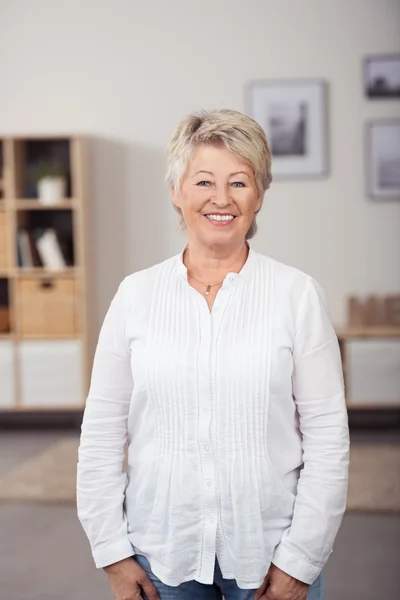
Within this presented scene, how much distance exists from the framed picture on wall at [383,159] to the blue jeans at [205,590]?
13.6 ft

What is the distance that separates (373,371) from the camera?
4875 mm

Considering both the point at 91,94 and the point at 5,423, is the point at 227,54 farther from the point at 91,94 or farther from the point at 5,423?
the point at 5,423

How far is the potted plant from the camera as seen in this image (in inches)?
199

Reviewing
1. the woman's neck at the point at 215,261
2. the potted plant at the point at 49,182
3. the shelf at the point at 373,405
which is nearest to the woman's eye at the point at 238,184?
the woman's neck at the point at 215,261

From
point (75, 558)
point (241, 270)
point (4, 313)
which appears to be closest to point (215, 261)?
point (241, 270)

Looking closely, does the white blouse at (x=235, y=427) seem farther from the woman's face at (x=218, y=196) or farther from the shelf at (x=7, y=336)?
the shelf at (x=7, y=336)

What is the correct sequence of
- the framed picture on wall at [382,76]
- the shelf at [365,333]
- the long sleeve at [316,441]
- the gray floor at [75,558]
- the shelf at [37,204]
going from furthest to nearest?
the framed picture on wall at [382,76], the shelf at [37,204], the shelf at [365,333], the gray floor at [75,558], the long sleeve at [316,441]

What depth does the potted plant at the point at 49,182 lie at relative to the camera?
505 cm

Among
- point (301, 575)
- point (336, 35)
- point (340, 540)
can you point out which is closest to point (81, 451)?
point (301, 575)

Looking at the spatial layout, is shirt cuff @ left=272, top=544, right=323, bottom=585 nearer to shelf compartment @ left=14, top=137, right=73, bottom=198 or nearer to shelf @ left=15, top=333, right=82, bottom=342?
shelf @ left=15, top=333, right=82, bottom=342

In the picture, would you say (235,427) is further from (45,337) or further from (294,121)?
(294,121)

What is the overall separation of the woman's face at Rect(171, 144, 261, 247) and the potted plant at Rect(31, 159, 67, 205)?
3.87 m

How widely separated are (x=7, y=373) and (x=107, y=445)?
3.89m

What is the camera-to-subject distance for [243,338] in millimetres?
1246
